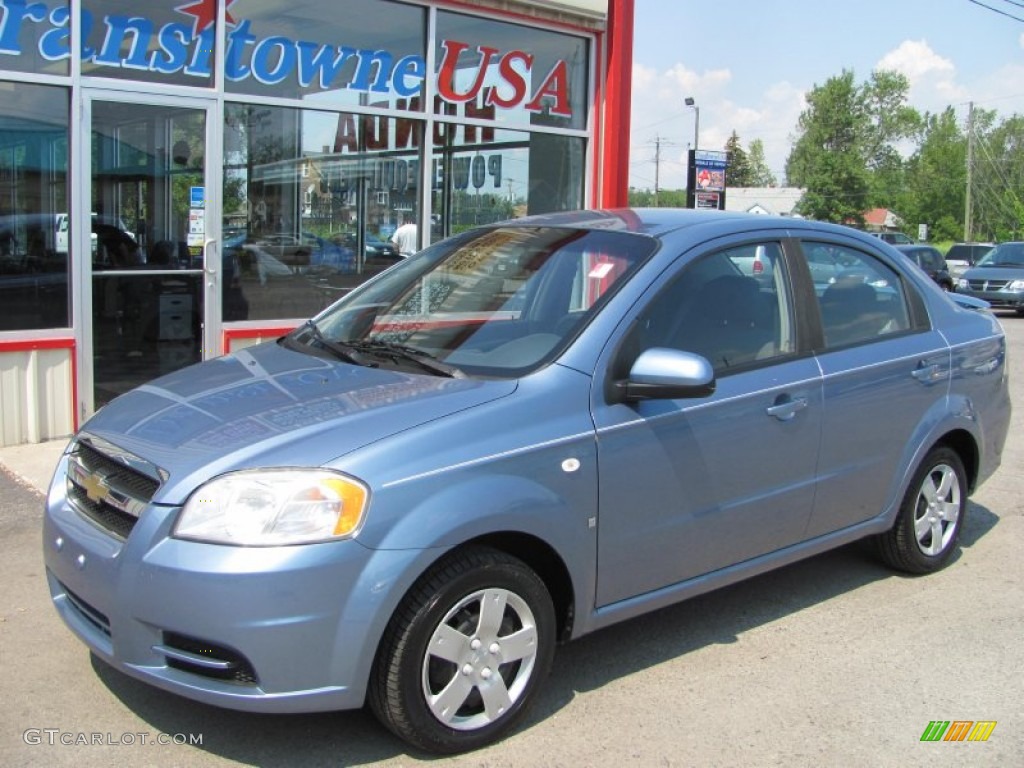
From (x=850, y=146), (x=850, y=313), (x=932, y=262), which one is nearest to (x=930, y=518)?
(x=850, y=313)

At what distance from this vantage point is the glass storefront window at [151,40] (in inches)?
284

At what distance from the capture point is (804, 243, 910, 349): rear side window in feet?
14.7

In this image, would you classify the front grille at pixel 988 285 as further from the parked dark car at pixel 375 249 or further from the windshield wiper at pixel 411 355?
the windshield wiper at pixel 411 355

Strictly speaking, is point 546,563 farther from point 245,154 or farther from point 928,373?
point 245,154

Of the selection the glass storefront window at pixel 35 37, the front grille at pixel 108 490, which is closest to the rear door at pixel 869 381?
the front grille at pixel 108 490

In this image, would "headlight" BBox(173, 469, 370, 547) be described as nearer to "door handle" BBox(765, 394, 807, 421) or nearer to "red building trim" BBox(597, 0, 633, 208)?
"door handle" BBox(765, 394, 807, 421)

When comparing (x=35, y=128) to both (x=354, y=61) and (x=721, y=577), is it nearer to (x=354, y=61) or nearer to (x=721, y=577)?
(x=354, y=61)

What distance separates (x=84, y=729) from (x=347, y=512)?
4.15ft

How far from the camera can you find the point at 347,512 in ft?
9.70

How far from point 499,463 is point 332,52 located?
633cm

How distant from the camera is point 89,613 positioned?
3260 millimetres

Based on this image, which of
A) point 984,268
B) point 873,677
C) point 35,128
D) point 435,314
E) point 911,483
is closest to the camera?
point 873,677

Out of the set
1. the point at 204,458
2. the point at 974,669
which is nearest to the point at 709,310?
the point at 974,669

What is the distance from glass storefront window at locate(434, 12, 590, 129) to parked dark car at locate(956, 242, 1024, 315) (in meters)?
14.9
